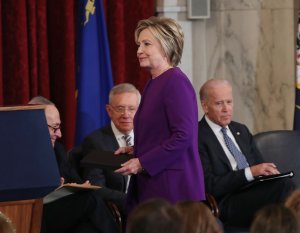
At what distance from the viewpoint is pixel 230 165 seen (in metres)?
5.54

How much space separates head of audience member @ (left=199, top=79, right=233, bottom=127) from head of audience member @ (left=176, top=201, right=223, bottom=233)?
9.83ft

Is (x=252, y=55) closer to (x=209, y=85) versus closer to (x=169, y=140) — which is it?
(x=209, y=85)

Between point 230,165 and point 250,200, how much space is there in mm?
283

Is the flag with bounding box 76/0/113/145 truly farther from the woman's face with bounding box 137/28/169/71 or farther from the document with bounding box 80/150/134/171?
the woman's face with bounding box 137/28/169/71

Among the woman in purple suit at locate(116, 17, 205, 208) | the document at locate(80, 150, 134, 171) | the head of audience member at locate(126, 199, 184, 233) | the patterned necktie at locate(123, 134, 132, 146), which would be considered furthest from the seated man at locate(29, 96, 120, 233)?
the head of audience member at locate(126, 199, 184, 233)

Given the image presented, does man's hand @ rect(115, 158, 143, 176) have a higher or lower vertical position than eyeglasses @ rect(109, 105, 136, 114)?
lower

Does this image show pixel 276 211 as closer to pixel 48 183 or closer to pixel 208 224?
pixel 208 224

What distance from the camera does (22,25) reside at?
624 cm

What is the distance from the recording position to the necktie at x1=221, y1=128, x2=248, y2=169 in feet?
18.3

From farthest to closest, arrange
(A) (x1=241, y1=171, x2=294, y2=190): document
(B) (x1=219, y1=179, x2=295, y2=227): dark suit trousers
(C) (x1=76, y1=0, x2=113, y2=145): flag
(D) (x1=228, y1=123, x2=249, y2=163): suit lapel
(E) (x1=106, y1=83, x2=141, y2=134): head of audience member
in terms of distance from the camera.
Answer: (C) (x1=76, y1=0, x2=113, y2=145): flag, (D) (x1=228, y1=123, x2=249, y2=163): suit lapel, (E) (x1=106, y1=83, x2=141, y2=134): head of audience member, (B) (x1=219, y1=179, x2=295, y2=227): dark suit trousers, (A) (x1=241, y1=171, x2=294, y2=190): document

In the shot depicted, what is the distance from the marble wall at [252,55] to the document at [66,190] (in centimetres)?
260

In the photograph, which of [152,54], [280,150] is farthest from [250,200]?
[152,54]

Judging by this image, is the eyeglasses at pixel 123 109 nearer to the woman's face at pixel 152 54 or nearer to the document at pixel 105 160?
the document at pixel 105 160

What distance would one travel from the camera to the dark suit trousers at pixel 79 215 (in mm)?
5031
